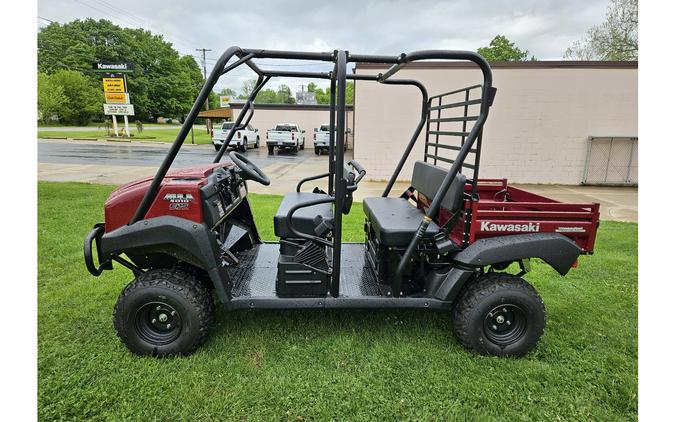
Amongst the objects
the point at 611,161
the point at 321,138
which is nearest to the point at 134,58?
the point at 321,138

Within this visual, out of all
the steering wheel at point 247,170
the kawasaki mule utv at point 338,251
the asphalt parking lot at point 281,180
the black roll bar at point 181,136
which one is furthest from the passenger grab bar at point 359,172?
the asphalt parking lot at point 281,180

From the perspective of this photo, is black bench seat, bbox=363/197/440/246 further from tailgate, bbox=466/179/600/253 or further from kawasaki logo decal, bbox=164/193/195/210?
kawasaki logo decal, bbox=164/193/195/210

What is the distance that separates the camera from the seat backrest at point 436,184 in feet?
8.48

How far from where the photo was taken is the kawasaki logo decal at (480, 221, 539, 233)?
2574 mm

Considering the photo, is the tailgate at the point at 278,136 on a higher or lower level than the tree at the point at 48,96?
lower

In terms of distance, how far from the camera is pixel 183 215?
2.50m

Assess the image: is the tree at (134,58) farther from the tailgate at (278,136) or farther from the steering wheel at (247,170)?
the steering wheel at (247,170)

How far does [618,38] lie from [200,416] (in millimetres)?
27277

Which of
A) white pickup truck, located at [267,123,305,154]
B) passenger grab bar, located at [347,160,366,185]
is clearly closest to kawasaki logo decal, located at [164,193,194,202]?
passenger grab bar, located at [347,160,366,185]

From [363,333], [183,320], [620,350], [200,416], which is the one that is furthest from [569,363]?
[183,320]

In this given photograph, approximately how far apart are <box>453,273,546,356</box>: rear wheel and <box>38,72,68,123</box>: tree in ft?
151

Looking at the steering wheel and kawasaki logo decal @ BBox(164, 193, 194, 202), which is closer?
kawasaki logo decal @ BBox(164, 193, 194, 202)

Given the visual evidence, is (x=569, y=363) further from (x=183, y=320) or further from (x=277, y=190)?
(x=277, y=190)

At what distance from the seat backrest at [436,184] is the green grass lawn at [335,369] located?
1.02 meters
